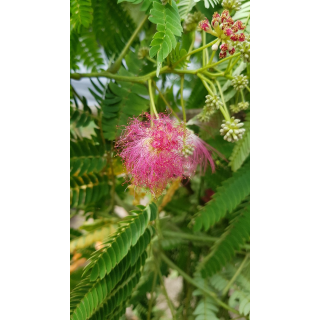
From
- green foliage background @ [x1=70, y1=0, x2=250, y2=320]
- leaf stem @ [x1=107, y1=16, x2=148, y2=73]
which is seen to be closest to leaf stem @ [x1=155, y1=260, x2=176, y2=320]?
green foliage background @ [x1=70, y1=0, x2=250, y2=320]

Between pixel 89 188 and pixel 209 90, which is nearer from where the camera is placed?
pixel 209 90

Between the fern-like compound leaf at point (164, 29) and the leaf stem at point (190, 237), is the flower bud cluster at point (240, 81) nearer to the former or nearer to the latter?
the fern-like compound leaf at point (164, 29)

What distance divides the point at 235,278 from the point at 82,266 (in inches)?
11.6

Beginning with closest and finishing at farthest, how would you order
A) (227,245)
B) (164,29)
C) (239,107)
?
(164,29) → (239,107) → (227,245)

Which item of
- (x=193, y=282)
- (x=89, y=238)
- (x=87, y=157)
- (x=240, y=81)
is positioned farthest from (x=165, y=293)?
(x=240, y=81)

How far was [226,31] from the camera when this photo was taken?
346 mm

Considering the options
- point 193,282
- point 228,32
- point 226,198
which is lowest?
point 193,282

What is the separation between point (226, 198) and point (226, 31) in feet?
0.94

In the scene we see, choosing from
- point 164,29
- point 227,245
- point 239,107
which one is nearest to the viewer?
point 164,29

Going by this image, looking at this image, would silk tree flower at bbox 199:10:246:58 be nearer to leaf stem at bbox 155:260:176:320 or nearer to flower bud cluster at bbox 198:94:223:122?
flower bud cluster at bbox 198:94:223:122

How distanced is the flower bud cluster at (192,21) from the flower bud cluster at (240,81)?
0.10m

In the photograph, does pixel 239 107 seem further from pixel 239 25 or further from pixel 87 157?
pixel 87 157
